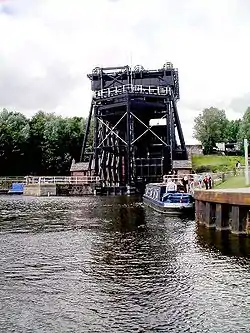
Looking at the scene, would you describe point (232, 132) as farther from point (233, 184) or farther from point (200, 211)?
point (200, 211)

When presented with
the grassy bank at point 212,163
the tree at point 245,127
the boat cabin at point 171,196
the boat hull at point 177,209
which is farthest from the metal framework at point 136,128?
the boat hull at point 177,209

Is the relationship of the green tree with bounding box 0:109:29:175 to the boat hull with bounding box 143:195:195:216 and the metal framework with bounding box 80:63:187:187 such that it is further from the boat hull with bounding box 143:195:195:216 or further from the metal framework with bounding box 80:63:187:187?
the boat hull with bounding box 143:195:195:216

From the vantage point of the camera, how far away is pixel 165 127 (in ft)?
286

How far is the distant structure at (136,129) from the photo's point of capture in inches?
3167

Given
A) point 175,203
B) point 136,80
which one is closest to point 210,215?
point 175,203

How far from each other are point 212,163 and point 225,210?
7480 centimetres

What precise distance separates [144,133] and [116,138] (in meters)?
8.88

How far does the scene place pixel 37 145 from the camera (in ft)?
370

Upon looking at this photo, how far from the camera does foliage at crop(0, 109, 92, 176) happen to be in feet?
354

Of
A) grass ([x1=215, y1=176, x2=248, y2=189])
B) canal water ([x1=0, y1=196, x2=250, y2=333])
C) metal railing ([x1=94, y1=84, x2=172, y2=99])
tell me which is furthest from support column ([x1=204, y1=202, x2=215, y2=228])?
metal railing ([x1=94, y1=84, x2=172, y2=99])

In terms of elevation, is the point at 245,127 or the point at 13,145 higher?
the point at 245,127

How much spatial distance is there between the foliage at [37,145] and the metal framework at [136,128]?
68.3ft

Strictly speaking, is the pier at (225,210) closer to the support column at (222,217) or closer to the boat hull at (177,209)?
the support column at (222,217)

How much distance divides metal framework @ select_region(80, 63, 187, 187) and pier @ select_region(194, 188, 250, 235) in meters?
46.7
